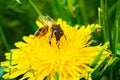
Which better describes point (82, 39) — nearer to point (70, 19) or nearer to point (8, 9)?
point (70, 19)

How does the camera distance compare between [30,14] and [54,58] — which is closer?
[54,58]

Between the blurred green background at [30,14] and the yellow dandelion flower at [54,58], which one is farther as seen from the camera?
the blurred green background at [30,14]

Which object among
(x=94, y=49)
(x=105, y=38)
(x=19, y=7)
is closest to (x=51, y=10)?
(x=19, y=7)

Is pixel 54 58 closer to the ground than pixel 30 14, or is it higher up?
closer to the ground

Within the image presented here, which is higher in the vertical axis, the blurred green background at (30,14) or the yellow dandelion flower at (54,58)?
the blurred green background at (30,14)
